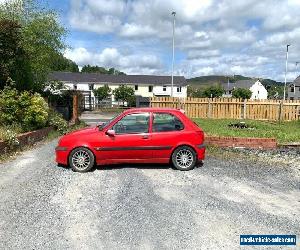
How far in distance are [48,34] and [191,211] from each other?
15.4m

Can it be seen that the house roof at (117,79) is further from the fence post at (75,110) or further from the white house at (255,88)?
the fence post at (75,110)

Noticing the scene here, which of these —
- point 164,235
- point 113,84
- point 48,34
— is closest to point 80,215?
point 164,235

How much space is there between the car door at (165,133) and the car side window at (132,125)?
202 millimetres

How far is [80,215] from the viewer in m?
5.76

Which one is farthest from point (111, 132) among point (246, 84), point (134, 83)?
point (246, 84)

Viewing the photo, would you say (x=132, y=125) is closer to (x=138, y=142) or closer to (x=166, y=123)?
(x=138, y=142)

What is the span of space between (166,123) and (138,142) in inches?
34.7

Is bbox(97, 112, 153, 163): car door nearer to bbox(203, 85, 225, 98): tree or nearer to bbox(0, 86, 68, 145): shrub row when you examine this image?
bbox(0, 86, 68, 145): shrub row

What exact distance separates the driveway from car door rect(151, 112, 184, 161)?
19.2 inches

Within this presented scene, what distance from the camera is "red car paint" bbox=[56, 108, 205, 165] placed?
28.1 feet

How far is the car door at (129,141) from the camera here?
338 inches

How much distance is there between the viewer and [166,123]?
8883 millimetres

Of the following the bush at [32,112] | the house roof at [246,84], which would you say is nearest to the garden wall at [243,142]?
the bush at [32,112]

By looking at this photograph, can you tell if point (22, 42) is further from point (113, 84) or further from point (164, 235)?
point (113, 84)
